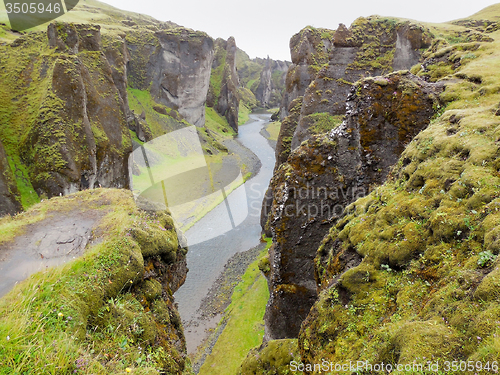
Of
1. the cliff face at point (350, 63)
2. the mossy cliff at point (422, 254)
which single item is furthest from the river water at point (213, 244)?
the cliff face at point (350, 63)

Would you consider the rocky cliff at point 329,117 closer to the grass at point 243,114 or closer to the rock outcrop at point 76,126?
the rock outcrop at point 76,126

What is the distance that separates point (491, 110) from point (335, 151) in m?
7.10

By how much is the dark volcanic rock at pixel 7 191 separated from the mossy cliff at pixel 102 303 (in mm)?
9395

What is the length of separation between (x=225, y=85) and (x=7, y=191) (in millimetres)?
98061

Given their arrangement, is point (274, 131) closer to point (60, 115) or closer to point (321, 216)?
point (60, 115)

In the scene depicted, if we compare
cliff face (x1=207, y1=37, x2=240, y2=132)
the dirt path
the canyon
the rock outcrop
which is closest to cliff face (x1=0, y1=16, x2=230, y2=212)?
the rock outcrop

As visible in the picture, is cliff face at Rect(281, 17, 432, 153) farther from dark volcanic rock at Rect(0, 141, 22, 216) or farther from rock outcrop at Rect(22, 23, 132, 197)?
dark volcanic rock at Rect(0, 141, 22, 216)

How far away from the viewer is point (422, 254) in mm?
7273

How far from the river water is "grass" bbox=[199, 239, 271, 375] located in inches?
97.4

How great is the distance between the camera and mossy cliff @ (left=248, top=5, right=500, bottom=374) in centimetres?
509

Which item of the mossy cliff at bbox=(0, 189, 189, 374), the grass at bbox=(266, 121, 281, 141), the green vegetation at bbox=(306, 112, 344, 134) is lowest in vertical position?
the grass at bbox=(266, 121, 281, 141)

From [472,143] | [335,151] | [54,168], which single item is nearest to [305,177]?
[335,151]

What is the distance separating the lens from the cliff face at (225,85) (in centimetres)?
11043

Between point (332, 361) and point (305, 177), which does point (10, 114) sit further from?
point (332, 361)
